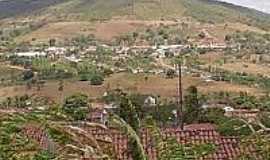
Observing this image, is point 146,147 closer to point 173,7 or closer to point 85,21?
point 85,21

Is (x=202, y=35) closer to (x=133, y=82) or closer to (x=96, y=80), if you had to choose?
(x=133, y=82)

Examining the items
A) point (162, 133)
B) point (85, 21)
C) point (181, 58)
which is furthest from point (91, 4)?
point (162, 133)

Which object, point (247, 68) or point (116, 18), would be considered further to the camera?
point (116, 18)

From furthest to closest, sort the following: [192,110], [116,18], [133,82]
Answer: [116,18], [133,82], [192,110]

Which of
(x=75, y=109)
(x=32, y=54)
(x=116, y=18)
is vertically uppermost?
(x=75, y=109)

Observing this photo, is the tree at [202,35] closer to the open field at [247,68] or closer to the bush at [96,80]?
the open field at [247,68]

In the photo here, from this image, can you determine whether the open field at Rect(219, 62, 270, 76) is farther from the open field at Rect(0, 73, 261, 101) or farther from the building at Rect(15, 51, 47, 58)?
the building at Rect(15, 51, 47, 58)

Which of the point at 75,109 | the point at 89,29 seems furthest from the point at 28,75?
the point at 89,29

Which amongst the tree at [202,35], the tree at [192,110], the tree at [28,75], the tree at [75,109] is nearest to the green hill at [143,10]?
the tree at [202,35]

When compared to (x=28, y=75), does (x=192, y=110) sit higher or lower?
higher

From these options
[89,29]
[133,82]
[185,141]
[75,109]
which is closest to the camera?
[185,141]
